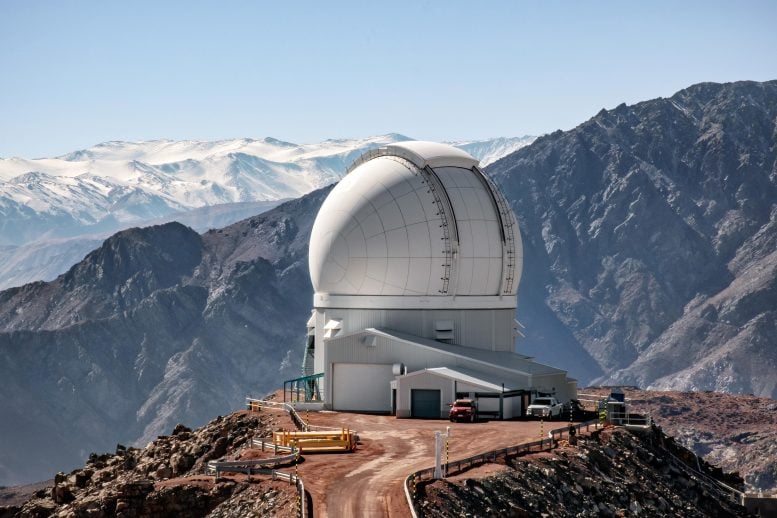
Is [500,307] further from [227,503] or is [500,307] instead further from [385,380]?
[227,503]

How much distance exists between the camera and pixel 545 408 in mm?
58625

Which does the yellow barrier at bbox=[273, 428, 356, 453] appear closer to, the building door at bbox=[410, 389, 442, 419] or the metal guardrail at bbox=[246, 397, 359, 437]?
the metal guardrail at bbox=[246, 397, 359, 437]

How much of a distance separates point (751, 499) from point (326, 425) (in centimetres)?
1763

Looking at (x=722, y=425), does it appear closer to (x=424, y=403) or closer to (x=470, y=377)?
(x=470, y=377)

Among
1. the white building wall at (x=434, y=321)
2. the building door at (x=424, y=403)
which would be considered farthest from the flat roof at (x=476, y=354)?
the building door at (x=424, y=403)

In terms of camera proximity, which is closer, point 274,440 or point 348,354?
point 274,440

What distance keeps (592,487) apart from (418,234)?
21585 millimetres

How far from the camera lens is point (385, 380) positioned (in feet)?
205

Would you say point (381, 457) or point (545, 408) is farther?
point (545, 408)

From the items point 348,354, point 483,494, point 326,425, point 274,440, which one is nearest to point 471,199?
point 348,354

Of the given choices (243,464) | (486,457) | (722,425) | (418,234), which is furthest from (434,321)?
(722,425)

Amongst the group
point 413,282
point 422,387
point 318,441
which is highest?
point 413,282

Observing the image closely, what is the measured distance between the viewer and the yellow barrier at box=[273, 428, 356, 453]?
46688 millimetres

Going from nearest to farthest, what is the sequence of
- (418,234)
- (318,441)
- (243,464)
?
(243,464), (318,441), (418,234)
